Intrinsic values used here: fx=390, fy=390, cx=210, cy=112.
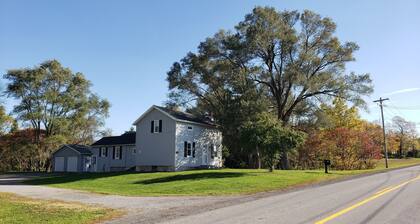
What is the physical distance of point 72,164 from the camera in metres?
53.1

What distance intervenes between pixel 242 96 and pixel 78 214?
29.2 m

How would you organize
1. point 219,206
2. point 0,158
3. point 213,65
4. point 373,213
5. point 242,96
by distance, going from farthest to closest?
point 0,158, point 213,65, point 242,96, point 219,206, point 373,213

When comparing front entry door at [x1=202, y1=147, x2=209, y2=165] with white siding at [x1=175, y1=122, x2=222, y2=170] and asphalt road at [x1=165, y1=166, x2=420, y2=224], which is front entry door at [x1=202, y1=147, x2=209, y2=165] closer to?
white siding at [x1=175, y1=122, x2=222, y2=170]

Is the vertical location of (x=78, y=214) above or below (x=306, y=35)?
below

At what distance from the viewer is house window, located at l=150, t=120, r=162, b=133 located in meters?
37.5

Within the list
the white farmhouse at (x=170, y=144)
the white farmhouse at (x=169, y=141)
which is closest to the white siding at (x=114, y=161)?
the white farmhouse at (x=170, y=144)

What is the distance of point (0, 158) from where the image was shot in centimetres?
6456

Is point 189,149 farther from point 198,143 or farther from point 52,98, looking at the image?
point 52,98

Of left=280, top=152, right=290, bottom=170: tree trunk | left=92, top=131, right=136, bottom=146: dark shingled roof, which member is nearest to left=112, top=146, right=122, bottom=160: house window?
left=92, top=131, right=136, bottom=146: dark shingled roof

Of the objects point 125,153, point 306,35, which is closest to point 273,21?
point 306,35

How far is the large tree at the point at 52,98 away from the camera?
58.9 meters

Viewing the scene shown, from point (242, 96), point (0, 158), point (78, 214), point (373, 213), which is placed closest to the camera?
point (373, 213)

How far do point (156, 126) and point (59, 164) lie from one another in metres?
24.4

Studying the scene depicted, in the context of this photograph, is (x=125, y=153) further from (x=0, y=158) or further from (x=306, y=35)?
(x=0, y=158)
